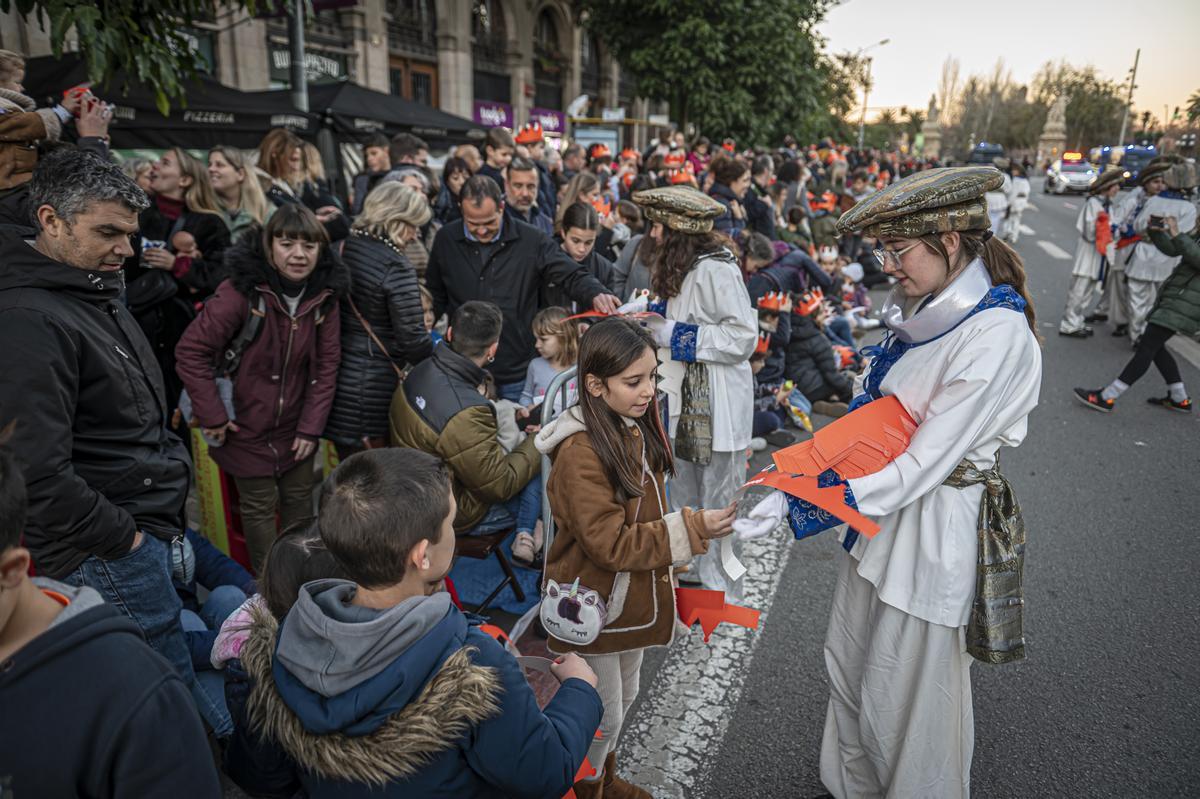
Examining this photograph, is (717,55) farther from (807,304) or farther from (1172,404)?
(1172,404)

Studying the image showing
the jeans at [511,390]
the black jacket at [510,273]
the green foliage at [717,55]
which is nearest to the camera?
the black jacket at [510,273]

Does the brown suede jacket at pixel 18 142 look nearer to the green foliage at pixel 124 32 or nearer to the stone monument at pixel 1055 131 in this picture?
the green foliage at pixel 124 32

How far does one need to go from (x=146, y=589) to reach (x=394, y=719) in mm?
1597

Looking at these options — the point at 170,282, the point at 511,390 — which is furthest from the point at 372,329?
the point at 170,282

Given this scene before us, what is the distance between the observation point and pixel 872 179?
740 inches

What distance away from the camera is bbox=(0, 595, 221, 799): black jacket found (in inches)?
41.4

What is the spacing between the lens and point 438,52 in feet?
68.5

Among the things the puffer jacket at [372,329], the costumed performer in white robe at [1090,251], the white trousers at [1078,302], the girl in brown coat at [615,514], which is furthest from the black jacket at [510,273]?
the white trousers at [1078,302]

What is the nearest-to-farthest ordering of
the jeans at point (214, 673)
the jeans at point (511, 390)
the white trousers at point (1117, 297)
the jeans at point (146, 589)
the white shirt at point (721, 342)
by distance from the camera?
the jeans at point (146, 589)
the jeans at point (214, 673)
the white shirt at point (721, 342)
the jeans at point (511, 390)
the white trousers at point (1117, 297)

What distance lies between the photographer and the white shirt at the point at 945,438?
6.85 feet

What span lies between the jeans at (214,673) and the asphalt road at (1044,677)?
1.54m

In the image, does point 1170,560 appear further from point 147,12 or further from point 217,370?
point 147,12

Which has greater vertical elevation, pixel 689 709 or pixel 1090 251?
pixel 1090 251

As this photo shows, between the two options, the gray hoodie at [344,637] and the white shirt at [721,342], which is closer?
the gray hoodie at [344,637]
